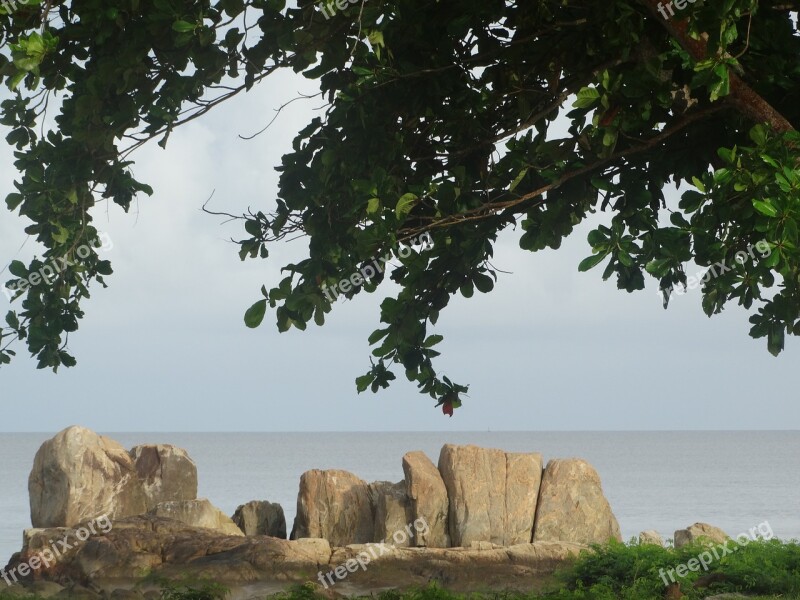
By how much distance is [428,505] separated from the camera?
63.6ft

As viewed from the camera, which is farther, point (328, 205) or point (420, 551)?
point (420, 551)

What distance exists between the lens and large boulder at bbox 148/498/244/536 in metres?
20.2

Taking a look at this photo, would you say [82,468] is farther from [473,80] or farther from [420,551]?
[473,80]

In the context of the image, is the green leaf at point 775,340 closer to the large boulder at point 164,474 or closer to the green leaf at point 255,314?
the green leaf at point 255,314

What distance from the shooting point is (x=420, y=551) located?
1788 centimetres

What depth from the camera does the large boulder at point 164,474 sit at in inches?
866

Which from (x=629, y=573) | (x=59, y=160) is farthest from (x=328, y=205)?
(x=629, y=573)

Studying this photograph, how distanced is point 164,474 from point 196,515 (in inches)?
87.4

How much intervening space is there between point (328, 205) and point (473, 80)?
170cm

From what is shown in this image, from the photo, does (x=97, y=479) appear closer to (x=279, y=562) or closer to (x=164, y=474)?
(x=164, y=474)

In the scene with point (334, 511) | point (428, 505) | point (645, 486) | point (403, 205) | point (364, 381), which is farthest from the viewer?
point (645, 486)

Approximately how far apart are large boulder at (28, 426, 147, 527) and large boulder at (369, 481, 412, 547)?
573 cm

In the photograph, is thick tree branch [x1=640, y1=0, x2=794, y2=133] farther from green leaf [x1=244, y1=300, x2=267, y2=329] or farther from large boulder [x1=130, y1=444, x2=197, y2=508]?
large boulder [x1=130, y1=444, x2=197, y2=508]

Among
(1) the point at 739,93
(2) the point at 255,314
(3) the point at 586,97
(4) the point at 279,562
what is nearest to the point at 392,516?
(4) the point at 279,562
